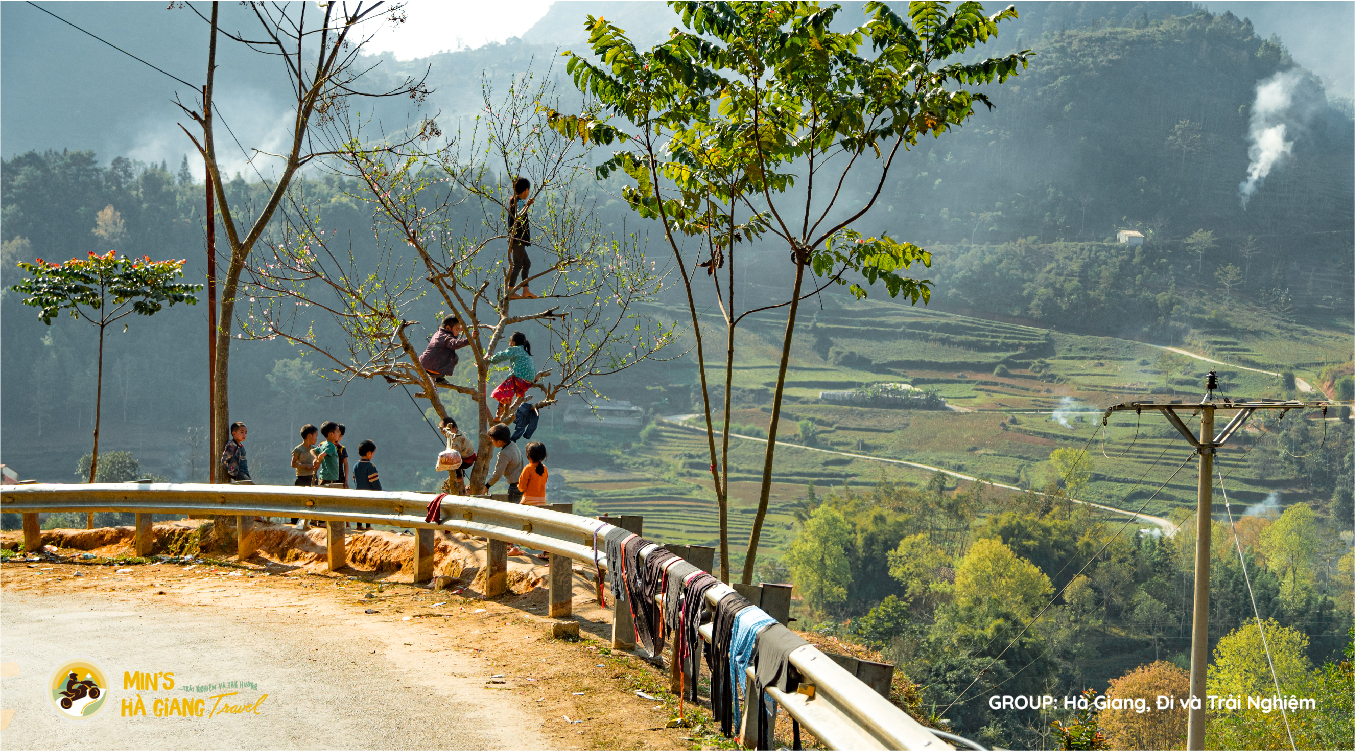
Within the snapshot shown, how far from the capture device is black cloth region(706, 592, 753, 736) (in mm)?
3318

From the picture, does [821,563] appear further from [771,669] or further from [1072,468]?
[771,669]

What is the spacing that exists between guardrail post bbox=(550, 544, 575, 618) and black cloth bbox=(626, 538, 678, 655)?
1.24 m

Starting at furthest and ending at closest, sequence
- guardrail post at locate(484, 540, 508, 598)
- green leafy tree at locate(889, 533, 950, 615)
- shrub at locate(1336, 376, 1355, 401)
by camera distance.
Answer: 1. shrub at locate(1336, 376, 1355, 401)
2. green leafy tree at locate(889, 533, 950, 615)
3. guardrail post at locate(484, 540, 508, 598)

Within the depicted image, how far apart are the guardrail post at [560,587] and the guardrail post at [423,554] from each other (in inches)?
61.8

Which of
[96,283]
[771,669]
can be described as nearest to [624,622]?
[771,669]

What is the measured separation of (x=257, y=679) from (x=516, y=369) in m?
4.82

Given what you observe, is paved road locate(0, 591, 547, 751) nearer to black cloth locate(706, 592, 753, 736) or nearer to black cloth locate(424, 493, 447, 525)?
black cloth locate(706, 592, 753, 736)

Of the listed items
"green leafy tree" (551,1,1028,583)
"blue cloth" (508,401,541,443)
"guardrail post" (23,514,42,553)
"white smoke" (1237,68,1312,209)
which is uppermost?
"white smoke" (1237,68,1312,209)

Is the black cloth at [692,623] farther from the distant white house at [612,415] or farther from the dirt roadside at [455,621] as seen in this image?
the distant white house at [612,415]

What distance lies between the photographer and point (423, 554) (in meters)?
6.71

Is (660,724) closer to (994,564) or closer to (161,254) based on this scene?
(994,564)

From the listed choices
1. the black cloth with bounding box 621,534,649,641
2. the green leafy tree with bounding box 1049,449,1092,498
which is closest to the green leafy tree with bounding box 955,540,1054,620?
the green leafy tree with bounding box 1049,449,1092,498

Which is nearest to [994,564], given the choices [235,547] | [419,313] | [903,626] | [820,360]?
[903,626]

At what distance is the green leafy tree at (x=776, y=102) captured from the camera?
559 cm
